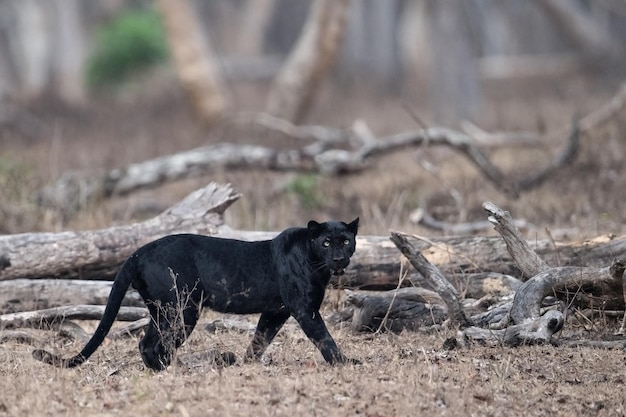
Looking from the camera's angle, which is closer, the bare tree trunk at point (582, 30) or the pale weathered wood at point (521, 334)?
the pale weathered wood at point (521, 334)

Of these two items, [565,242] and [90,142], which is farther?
[90,142]

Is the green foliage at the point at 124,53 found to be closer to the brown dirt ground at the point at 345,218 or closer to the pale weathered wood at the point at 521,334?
the brown dirt ground at the point at 345,218

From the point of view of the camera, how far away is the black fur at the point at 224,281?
7.06 meters

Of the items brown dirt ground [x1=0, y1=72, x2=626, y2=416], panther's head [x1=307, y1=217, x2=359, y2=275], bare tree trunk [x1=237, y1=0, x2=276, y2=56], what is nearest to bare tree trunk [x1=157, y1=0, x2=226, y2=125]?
brown dirt ground [x1=0, y1=72, x2=626, y2=416]

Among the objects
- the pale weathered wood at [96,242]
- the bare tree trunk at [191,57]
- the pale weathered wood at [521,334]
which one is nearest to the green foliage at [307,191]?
the pale weathered wood at [96,242]

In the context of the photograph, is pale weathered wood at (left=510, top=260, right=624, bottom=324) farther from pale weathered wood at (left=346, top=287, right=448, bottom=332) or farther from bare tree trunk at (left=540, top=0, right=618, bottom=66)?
bare tree trunk at (left=540, top=0, right=618, bottom=66)

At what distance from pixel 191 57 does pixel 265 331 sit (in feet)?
51.5

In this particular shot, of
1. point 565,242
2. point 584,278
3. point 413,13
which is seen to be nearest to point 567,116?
point 565,242

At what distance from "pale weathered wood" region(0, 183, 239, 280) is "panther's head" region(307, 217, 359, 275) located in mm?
2436

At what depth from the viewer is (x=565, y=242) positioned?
31.1 feet

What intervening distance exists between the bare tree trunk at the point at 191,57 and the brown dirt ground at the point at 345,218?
0.84 meters

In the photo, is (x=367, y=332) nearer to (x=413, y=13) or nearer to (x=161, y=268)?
(x=161, y=268)

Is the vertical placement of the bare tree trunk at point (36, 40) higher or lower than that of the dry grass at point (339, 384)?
lower

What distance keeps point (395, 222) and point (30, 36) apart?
3216cm
